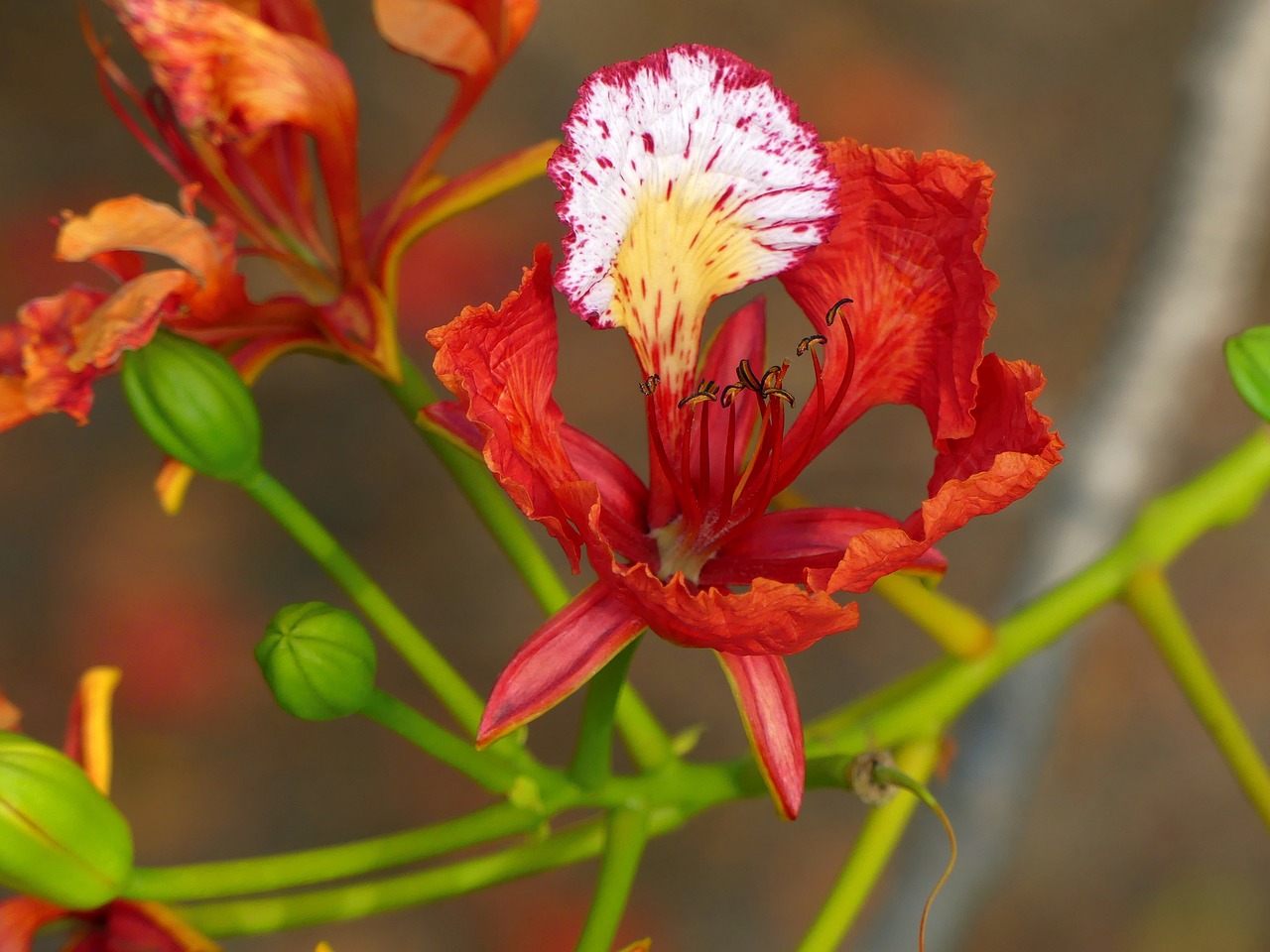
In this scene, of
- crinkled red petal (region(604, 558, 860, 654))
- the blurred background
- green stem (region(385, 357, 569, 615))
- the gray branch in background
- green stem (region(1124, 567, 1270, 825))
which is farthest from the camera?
the blurred background

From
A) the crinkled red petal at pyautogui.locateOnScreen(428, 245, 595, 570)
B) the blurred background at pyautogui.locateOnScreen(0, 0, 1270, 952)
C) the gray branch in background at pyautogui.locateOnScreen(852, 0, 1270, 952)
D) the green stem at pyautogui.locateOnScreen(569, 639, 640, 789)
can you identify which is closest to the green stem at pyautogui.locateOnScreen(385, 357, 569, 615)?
the green stem at pyautogui.locateOnScreen(569, 639, 640, 789)

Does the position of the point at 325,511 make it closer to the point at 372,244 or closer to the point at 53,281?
the point at 53,281

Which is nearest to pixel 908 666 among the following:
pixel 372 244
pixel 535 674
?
pixel 372 244

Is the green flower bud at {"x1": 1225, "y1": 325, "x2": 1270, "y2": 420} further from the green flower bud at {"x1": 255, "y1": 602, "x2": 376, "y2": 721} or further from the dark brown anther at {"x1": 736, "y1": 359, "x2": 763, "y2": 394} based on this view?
the green flower bud at {"x1": 255, "y1": 602, "x2": 376, "y2": 721}

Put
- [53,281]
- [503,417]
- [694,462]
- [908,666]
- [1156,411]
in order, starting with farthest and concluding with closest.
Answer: [53,281] < [908,666] < [1156,411] < [694,462] < [503,417]

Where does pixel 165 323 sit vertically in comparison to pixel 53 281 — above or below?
above

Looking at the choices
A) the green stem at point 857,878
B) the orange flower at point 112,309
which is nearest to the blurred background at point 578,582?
the green stem at point 857,878
